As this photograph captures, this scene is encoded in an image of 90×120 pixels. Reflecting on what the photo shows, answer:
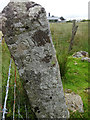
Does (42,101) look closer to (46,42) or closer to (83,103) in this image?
(46,42)

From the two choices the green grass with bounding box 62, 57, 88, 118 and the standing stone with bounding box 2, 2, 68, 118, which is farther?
the green grass with bounding box 62, 57, 88, 118

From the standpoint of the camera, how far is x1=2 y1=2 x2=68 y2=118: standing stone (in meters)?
1.86

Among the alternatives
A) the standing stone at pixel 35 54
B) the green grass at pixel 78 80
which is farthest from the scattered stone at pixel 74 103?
the standing stone at pixel 35 54

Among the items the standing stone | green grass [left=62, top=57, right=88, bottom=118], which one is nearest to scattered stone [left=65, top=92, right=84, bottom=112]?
green grass [left=62, top=57, right=88, bottom=118]

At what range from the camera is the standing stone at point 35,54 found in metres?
1.86

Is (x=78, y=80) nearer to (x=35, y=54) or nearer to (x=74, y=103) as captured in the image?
(x=74, y=103)

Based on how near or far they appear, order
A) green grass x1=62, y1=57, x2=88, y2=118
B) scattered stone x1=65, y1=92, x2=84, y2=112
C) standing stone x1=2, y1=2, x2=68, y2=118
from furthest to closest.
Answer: green grass x1=62, y1=57, x2=88, y2=118 < scattered stone x1=65, y1=92, x2=84, y2=112 < standing stone x1=2, y1=2, x2=68, y2=118

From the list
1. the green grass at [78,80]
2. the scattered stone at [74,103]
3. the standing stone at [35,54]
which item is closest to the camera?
the standing stone at [35,54]

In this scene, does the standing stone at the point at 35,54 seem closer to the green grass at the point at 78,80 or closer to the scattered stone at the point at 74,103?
the scattered stone at the point at 74,103

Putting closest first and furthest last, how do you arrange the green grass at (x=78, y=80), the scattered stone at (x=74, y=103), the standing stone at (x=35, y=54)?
1. the standing stone at (x=35, y=54)
2. the scattered stone at (x=74, y=103)
3. the green grass at (x=78, y=80)

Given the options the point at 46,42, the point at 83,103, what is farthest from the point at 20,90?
the point at 83,103

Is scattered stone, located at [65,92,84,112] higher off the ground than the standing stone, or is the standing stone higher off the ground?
the standing stone

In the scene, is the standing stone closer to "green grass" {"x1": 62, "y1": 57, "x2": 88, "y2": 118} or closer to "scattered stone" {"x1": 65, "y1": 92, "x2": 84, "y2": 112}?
"scattered stone" {"x1": 65, "y1": 92, "x2": 84, "y2": 112}

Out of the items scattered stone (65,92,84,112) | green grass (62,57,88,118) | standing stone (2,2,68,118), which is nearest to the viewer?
standing stone (2,2,68,118)
